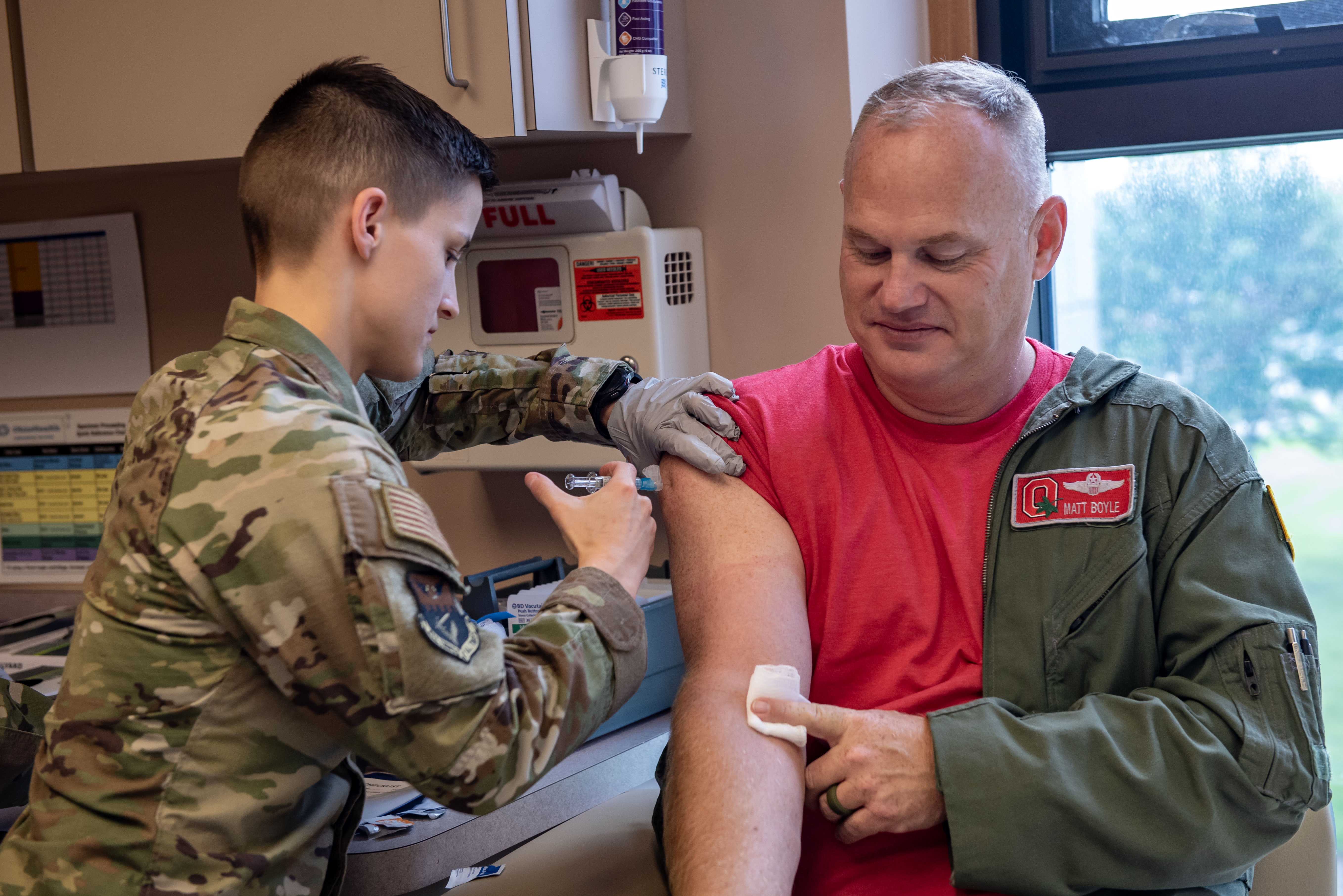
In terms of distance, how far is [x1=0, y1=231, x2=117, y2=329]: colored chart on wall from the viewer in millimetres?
2420

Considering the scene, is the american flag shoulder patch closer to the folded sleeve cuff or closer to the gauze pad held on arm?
the folded sleeve cuff

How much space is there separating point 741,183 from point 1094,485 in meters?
0.94

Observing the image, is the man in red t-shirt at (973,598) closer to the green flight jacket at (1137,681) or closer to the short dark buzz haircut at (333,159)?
the green flight jacket at (1137,681)

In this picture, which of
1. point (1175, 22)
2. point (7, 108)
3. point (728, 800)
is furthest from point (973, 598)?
point (7, 108)

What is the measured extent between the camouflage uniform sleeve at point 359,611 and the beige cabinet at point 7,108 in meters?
1.30

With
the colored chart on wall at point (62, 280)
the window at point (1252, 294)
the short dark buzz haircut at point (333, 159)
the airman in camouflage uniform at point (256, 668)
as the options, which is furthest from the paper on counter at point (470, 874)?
the colored chart on wall at point (62, 280)

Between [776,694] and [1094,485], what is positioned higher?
[1094,485]

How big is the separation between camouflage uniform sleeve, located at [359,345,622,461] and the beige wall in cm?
47

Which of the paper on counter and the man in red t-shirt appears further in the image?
the paper on counter

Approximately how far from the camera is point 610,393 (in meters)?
1.57

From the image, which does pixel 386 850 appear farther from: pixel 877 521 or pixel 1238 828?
pixel 1238 828

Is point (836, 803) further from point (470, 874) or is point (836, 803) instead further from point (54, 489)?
point (54, 489)

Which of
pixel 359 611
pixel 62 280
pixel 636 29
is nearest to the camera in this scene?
pixel 359 611

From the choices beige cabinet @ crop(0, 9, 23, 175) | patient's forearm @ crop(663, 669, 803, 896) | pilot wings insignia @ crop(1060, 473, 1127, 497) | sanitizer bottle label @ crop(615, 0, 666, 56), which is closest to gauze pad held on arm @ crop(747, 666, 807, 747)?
patient's forearm @ crop(663, 669, 803, 896)
